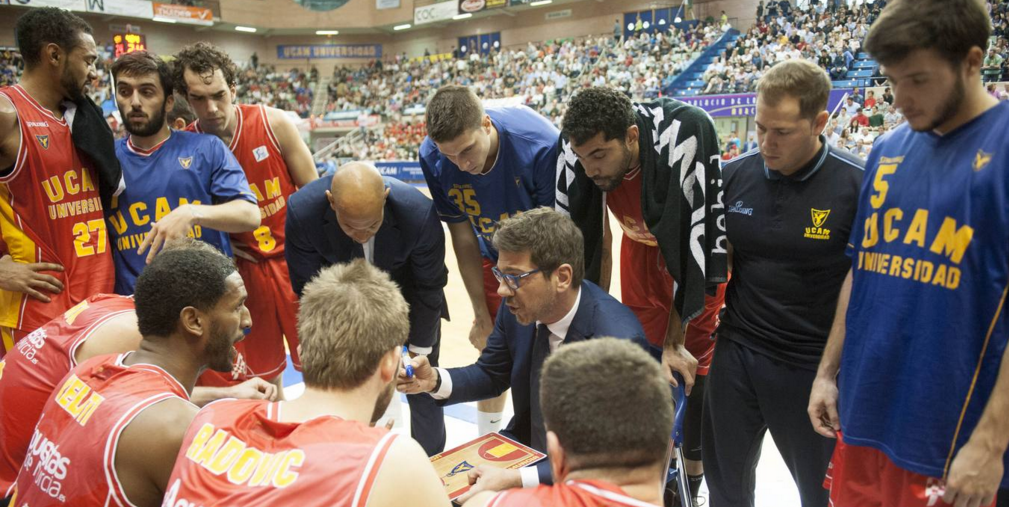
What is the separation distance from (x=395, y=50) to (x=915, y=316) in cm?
3413

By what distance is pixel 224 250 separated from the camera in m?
3.38

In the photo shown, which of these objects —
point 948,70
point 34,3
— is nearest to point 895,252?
point 948,70

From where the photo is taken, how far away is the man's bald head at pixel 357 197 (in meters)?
2.85

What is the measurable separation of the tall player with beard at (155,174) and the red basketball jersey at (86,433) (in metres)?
1.27

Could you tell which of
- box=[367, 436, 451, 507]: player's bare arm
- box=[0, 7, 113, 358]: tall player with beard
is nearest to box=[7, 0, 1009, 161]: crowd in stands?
box=[0, 7, 113, 358]: tall player with beard

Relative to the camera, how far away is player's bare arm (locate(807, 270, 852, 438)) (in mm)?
2059

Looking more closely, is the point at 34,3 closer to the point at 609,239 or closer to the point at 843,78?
the point at 843,78

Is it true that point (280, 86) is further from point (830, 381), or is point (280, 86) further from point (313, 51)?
point (830, 381)

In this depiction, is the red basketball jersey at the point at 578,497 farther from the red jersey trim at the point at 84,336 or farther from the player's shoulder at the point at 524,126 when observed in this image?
the player's shoulder at the point at 524,126

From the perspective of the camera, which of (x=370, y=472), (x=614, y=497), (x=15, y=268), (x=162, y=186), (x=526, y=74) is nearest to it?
(x=614, y=497)

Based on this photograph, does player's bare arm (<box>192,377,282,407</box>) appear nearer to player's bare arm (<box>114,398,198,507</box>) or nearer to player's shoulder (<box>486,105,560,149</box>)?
player's bare arm (<box>114,398,198,507</box>)

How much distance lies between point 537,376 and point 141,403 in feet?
4.10

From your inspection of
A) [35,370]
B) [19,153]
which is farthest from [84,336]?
[19,153]

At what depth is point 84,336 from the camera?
2.25 metres
